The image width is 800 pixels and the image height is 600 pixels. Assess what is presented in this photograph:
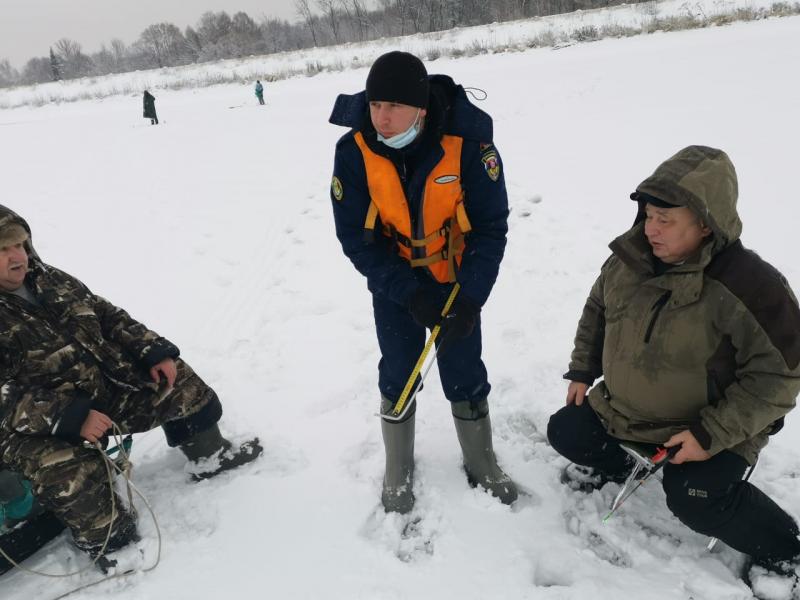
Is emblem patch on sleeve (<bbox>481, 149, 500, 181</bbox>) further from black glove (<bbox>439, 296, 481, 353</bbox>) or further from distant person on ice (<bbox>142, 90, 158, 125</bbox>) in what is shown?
distant person on ice (<bbox>142, 90, 158, 125</bbox>)

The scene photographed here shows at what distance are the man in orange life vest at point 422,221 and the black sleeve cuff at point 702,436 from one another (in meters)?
0.90

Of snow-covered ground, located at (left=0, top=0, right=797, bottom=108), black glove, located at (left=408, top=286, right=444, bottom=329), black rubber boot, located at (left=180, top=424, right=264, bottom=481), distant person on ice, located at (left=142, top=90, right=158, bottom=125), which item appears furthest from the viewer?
snow-covered ground, located at (left=0, top=0, right=797, bottom=108)

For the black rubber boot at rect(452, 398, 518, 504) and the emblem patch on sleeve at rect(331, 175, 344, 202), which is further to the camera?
the black rubber boot at rect(452, 398, 518, 504)

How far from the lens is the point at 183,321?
447cm

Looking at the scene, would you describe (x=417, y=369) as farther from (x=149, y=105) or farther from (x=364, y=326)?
(x=149, y=105)

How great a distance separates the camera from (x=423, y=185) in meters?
2.04

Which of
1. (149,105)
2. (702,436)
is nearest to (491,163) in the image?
(702,436)

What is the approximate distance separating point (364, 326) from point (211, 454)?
65.7 inches

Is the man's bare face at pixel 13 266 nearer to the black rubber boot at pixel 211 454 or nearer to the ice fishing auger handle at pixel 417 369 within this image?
the black rubber boot at pixel 211 454

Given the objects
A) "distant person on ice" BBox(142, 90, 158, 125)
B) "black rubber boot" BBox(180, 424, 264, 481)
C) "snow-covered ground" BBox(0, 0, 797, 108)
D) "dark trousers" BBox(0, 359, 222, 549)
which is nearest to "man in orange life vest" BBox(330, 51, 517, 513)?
"black rubber boot" BBox(180, 424, 264, 481)

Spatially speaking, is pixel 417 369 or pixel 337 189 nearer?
pixel 337 189

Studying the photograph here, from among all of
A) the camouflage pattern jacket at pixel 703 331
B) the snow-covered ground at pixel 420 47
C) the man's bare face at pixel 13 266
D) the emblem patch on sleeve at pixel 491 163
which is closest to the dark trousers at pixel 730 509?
the camouflage pattern jacket at pixel 703 331

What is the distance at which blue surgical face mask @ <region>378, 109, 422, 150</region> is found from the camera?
6.47ft

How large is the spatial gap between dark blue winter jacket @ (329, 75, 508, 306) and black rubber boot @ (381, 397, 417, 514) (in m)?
0.69
